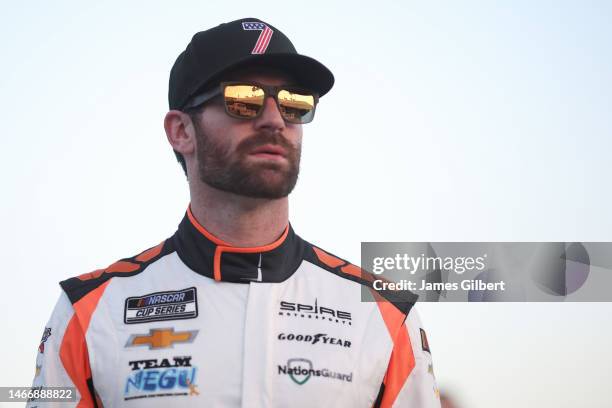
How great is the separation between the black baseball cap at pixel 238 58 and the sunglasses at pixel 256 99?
4.0 inches

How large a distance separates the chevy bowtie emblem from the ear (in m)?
1.24

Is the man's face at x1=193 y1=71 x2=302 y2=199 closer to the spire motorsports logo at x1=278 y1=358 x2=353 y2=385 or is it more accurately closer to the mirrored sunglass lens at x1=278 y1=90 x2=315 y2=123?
the mirrored sunglass lens at x1=278 y1=90 x2=315 y2=123

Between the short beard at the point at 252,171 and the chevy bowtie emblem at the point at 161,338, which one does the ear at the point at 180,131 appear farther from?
the chevy bowtie emblem at the point at 161,338

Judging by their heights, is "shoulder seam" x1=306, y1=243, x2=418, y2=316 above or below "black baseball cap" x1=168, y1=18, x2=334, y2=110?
below

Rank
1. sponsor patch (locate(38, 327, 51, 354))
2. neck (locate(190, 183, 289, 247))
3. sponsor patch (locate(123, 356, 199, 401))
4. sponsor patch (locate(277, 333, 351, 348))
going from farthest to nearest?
neck (locate(190, 183, 289, 247)), sponsor patch (locate(38, 327, 51, 354)), sponsor patch (locate(277, 333, 351, 348)), sponsor patch (locate(123, 356, 199, 401))

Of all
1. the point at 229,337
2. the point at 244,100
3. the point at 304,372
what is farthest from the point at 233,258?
the point at 244,100

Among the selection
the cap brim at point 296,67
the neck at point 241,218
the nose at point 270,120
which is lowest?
the neck at point 241,218

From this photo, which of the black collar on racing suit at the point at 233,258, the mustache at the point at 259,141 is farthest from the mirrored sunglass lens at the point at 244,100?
the black collar on racing suit at the point at 233,258

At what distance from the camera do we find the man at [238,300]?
430 centimetres

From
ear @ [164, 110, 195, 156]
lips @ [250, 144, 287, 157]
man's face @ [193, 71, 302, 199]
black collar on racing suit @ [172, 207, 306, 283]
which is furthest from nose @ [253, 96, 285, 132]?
black collar on racing suit @ [172, 207, 306, 283]

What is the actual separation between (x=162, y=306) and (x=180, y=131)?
1249 mm

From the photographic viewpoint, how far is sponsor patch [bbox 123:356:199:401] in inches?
167

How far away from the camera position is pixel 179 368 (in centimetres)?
431

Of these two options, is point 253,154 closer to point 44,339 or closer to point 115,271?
point 115,271
